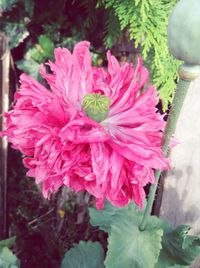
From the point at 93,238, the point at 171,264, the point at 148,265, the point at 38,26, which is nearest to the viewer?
the point at 148,265

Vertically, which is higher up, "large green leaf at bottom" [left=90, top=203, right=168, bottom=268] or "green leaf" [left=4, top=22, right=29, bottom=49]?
"green leaf" [left=4, top=22, right=29, bottom=49]

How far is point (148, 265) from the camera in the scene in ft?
3.06

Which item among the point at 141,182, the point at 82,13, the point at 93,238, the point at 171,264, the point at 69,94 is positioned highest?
the point at 82,13

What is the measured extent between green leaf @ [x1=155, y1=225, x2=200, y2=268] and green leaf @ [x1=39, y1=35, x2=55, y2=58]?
0.63 meters

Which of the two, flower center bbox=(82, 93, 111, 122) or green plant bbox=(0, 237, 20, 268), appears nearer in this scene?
flower center bbox=(82, 93, 111, 122)

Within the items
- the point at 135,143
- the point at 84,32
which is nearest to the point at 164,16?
the point at 84,32

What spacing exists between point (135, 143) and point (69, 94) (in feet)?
0.50

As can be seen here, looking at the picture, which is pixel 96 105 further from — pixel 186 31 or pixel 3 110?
pixel 3 110

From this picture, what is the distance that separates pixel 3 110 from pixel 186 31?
0.98 meters

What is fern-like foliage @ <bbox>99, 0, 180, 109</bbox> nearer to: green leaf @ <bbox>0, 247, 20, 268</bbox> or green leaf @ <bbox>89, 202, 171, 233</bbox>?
green leaf @ <bbox>89, 202, 171, 233</bbox>

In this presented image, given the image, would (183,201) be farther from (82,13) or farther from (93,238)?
(82,13)

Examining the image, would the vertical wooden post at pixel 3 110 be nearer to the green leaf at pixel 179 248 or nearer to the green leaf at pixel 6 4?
the green leaf at pixel 6 4

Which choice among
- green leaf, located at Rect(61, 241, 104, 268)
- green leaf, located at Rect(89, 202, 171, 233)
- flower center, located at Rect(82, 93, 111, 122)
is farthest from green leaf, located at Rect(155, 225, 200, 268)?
flower center, located at Rect(82, 93, 111, 122)

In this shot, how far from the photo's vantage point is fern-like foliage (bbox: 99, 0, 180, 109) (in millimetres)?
1069
